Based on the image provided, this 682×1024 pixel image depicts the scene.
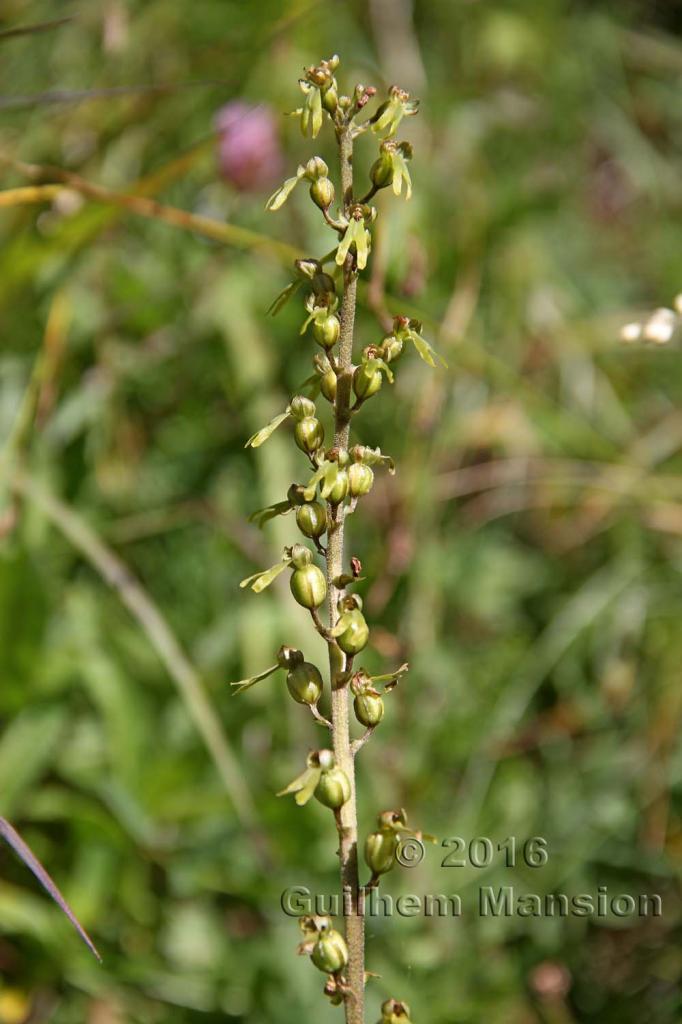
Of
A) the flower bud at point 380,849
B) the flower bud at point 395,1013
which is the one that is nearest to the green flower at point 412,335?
the flower bud at point 380,849

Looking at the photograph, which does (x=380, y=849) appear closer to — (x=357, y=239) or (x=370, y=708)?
(x=370, y=708)

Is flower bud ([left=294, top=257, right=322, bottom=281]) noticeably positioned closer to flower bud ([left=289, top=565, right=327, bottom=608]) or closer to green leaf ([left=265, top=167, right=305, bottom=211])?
green leaf ([left=265, top=167, right=305, bottom=211])

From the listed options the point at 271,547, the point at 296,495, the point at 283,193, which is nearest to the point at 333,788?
the point at 296,495

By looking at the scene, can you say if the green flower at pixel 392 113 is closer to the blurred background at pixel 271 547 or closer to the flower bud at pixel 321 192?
the flower bud at pixel 321 192

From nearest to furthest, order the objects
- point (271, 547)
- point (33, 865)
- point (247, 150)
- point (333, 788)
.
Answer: point (333, 788) < point (33, 865) < point (271, 547) < point (247, 150)

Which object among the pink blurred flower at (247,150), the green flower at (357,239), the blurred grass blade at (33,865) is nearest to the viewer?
the green flower at (357,239)

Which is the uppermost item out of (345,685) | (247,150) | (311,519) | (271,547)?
(247,150)
